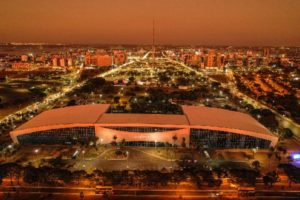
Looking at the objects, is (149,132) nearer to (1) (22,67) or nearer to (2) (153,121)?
(2) (153,121)

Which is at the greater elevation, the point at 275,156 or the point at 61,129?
the point at 61,129

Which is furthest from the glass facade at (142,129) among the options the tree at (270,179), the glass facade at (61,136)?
the tree at (270,179)

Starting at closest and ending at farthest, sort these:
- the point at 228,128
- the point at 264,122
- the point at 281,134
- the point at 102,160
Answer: the point at 102,160 < the point at 228,128 < the point at 281,134 < the point at 264,122

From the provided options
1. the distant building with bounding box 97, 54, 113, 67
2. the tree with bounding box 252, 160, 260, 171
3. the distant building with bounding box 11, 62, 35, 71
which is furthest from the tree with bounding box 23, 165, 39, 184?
the distant building with bounding box 97, 54, 113, 67

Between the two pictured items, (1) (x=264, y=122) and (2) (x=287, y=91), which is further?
(2) (x=287, y=91)

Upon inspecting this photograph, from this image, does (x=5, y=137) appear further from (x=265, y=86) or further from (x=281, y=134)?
(x=265, y=86)

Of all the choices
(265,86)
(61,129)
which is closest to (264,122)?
(61,129)

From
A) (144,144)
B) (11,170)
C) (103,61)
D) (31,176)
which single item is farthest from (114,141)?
(103,61)
